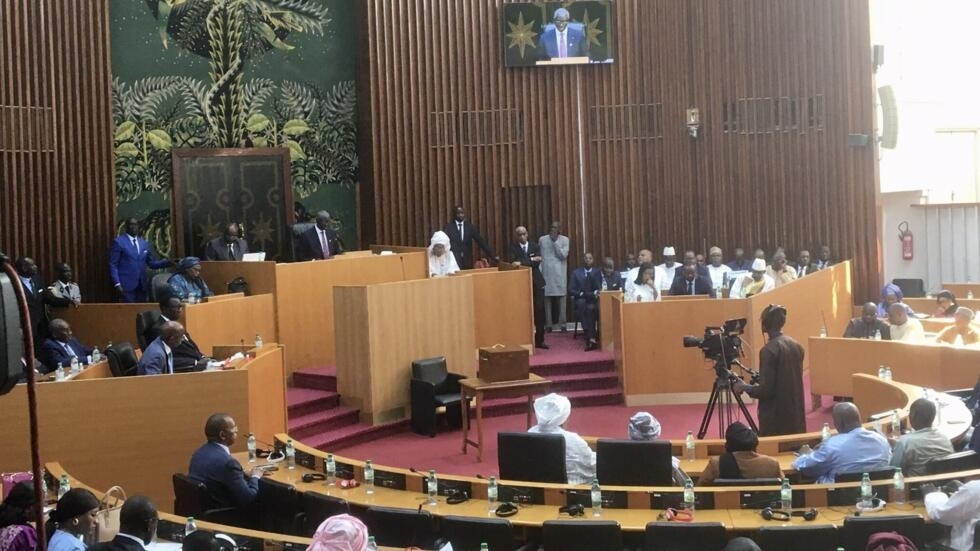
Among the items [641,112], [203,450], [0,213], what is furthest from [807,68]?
[203,450]

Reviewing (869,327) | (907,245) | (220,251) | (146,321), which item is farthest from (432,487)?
(907,245)

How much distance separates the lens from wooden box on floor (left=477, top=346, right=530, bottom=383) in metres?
10.2

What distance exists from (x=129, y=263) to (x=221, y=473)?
731cm

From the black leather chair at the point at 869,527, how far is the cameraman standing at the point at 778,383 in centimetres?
292

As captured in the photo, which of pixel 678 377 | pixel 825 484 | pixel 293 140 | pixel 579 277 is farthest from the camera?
pixel 293 140

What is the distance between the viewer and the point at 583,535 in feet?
18.9

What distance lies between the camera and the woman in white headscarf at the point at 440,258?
45.2 ft

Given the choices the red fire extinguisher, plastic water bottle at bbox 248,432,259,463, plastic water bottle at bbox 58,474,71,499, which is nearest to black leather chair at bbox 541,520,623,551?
plastic water bottle at bbox 248,432,259,463

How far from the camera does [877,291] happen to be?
619 inches

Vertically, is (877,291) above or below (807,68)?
below

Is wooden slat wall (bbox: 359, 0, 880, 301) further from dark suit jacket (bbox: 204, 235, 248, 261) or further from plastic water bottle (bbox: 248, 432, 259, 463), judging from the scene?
plastic water bottle (bbox: 248, 432, 259, 463)

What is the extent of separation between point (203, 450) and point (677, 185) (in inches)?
419

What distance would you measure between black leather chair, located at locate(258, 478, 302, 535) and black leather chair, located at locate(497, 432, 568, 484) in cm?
128

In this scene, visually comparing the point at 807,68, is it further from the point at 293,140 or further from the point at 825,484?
the point at 825,484
